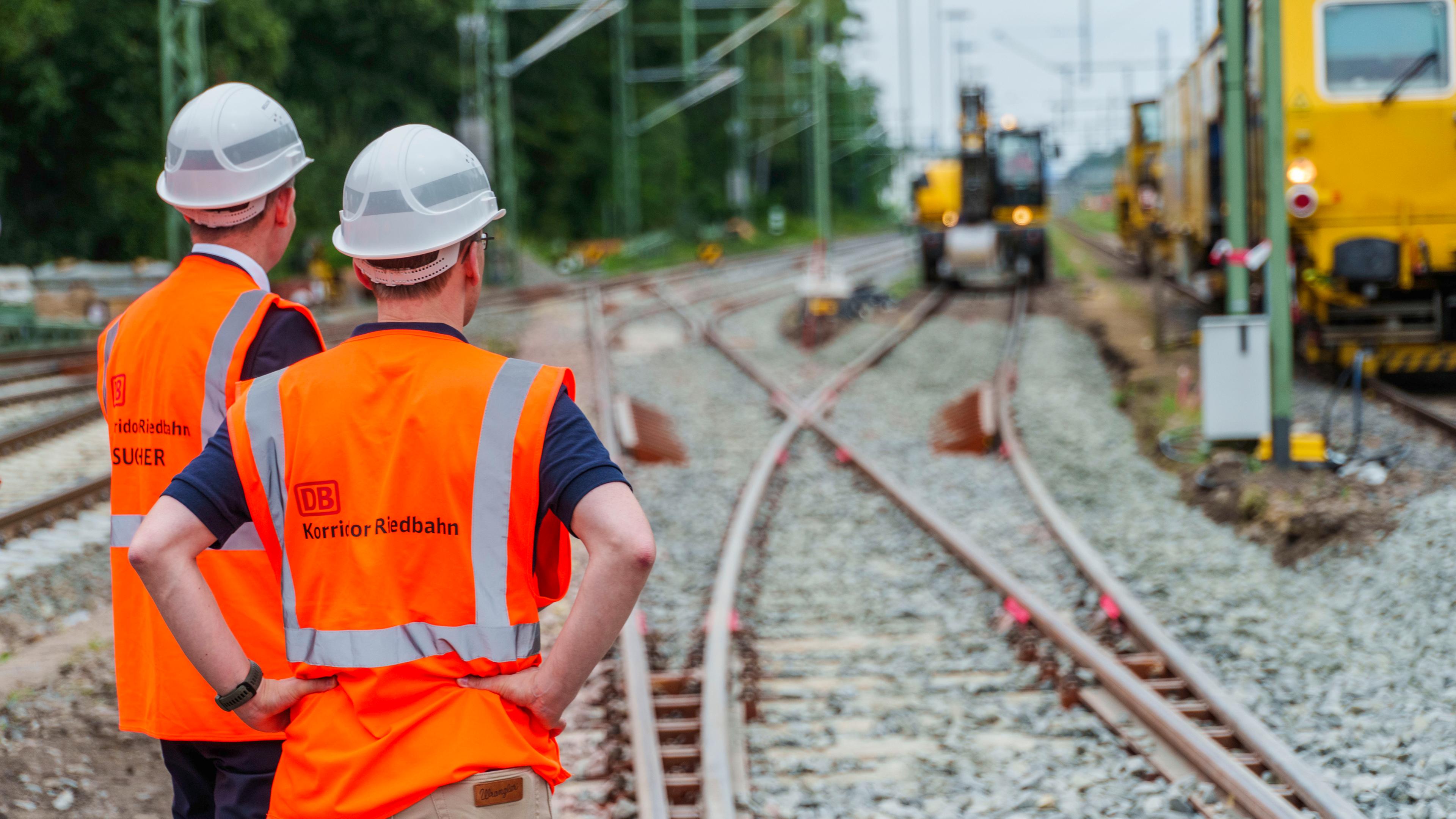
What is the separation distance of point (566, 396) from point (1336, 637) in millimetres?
5289

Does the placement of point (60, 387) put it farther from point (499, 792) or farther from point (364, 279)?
point (499, 792)

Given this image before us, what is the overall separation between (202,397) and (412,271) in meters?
0.77

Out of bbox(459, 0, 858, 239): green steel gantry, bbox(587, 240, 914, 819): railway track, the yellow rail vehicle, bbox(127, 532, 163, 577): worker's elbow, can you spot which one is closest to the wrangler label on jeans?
bbox(127, 532, 163, 577): worker's elbow

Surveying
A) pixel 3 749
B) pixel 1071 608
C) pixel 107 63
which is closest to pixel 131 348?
pixel 3 749

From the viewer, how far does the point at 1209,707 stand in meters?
5.25

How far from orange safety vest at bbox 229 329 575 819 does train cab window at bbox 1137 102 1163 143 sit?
962 inches

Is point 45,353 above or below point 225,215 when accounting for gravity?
below

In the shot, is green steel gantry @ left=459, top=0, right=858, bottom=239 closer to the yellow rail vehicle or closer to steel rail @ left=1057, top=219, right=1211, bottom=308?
the yellow rail vehicle

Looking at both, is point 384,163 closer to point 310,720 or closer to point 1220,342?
point 310,720

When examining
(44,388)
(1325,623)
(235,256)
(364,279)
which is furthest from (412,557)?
(44,388)

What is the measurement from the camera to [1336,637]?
6332 mm

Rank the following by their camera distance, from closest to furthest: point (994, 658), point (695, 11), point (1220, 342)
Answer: point (994, 658), point (1220, 342), point (695, 11)

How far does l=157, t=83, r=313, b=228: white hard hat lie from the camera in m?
2.81

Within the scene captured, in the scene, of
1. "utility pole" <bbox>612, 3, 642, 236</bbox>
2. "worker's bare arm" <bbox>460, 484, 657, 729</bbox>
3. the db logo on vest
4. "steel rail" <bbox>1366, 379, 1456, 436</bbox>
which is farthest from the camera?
"utility pole" <bbox>612, 3, 642, 236</bbox>
